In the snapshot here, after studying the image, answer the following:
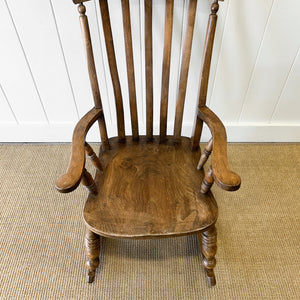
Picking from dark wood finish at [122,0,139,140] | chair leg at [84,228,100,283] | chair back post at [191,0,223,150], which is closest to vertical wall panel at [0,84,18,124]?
dark wood finish at [122,0,139,140]

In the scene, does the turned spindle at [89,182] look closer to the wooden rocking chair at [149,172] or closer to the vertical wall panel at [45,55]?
the wooden rocking chair at [149,172]

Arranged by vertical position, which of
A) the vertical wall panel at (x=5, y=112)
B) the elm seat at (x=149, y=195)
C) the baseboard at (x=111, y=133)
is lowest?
the baseboard at (x=111, y=133)

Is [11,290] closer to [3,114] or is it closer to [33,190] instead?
[33,190]

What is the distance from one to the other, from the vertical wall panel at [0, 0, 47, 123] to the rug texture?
0.30m

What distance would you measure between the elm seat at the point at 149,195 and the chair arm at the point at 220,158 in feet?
0.58

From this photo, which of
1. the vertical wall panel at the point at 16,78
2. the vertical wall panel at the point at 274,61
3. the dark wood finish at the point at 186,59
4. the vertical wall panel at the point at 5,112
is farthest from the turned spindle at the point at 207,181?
the vertical wall panel at the point at 5,112

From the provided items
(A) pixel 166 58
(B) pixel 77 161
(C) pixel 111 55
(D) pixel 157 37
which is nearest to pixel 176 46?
(D) pixel 157 37

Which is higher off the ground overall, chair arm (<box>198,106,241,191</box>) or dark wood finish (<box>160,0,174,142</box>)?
dark wood finish (<box>160,0,174,142</box>)

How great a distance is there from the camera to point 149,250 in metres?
1.07

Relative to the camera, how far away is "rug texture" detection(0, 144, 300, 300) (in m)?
0.97

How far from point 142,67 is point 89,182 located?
23.2 inches

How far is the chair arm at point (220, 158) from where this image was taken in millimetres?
624

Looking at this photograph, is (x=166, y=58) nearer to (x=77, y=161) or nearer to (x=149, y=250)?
(x=77, y=161)

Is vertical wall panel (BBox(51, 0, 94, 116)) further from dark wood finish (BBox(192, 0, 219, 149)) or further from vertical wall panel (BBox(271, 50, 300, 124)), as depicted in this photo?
vertical wall panel (BBox(271, 50, 300, 124))
